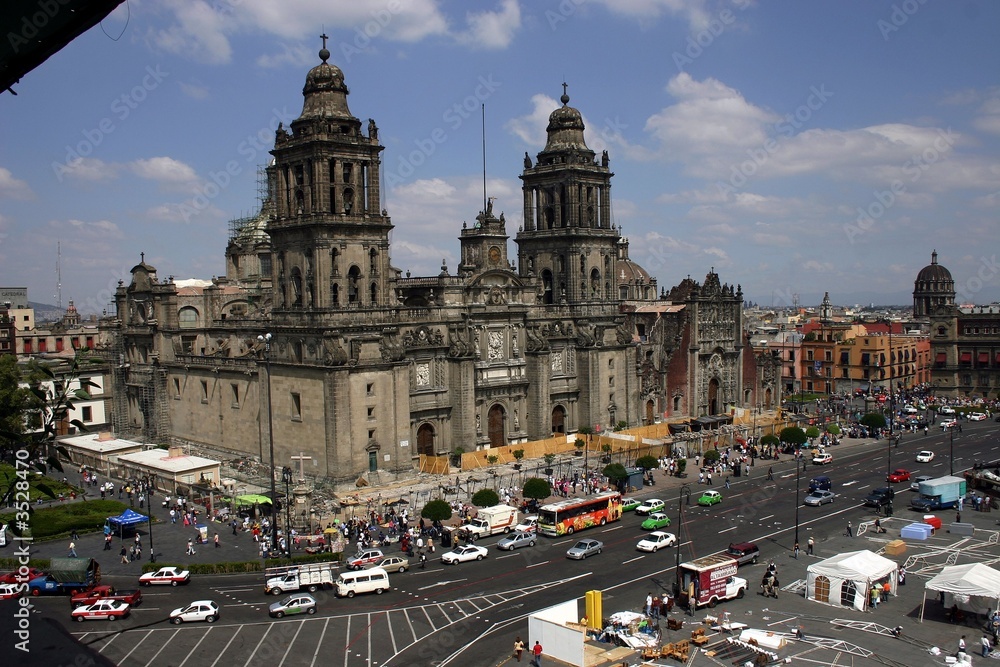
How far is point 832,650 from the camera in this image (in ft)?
109

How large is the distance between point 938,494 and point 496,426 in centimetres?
3189

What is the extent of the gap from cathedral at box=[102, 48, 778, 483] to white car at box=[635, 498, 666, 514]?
16.7 meters

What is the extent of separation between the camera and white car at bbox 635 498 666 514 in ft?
A: 176

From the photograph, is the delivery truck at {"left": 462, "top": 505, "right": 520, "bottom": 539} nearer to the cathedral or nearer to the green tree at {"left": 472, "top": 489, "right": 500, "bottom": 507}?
the green tree at {"left": 472, "top": 489, "right": 500, "bottom": 507}

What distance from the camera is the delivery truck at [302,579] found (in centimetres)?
3931

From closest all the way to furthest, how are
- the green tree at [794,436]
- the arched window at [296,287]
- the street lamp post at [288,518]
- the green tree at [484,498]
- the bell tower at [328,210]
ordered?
1. the street lamp post at [288,518]
2. the green tree at [484,498]
3. the bell tower at [328,210]
4. the arched window at [296,287]
5. the green tree at [794,436]

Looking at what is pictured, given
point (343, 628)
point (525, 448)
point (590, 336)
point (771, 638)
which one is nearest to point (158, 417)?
point (525, 448)

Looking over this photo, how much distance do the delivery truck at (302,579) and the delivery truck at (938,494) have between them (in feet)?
122

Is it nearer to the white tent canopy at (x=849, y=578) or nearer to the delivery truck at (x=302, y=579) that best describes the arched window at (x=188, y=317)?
the delivery truck at (x=302, y=579)

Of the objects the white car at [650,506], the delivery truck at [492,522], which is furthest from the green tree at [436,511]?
the white car at [650,506]

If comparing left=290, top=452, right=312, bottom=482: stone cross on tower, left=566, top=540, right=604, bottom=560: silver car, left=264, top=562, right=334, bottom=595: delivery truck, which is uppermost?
left=290, top=452, right=312, bottom=482: stone cross on tower

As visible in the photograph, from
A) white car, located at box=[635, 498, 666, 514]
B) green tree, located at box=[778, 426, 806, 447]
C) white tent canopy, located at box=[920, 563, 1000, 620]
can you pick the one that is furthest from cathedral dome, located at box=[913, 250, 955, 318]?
white tent canopy, located at box=[920, 563, 1000, 620]

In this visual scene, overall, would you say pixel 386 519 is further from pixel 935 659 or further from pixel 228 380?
pixel 935 659

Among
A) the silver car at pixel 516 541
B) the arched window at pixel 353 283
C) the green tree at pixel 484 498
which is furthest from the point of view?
the arched window at pixel 353 283
